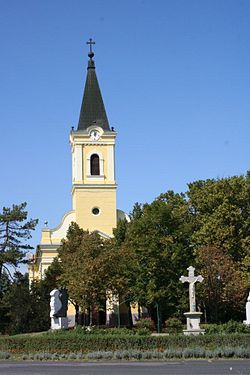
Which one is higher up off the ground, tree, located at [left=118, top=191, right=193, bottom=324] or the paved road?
tree, located at [left=118, top=191, right=193, bottom=324]

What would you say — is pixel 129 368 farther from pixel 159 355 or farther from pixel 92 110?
pixel 92 110

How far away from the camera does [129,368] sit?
2152 cm

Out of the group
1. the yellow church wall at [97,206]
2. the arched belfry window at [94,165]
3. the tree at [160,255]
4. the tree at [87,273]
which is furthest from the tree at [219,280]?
the arched belfry window at [94,165]

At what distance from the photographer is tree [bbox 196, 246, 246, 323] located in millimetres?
47938

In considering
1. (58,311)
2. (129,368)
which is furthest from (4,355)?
(58,311)

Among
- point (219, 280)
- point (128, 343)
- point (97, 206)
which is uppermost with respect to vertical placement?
point (97, 206)

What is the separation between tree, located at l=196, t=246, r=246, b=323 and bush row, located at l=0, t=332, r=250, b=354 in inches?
813

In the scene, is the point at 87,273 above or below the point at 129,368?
above

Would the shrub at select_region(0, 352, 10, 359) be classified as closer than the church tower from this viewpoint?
Yes

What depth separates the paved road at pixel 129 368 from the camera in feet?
64.6

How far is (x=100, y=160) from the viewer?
225ft

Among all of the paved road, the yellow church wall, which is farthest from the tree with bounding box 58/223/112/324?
the paved road

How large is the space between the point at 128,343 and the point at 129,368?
19.1 ft

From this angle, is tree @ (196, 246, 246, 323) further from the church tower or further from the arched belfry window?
the arched belfry window
